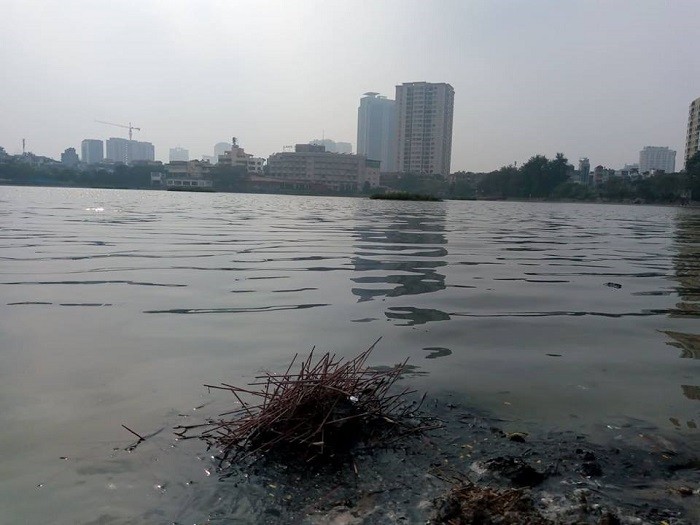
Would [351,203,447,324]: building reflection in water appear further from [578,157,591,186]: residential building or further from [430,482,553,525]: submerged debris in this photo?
[578,157,591,186]: residential building

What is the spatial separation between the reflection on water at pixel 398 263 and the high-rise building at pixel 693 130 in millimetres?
117271

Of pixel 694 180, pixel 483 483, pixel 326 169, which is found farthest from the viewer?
pixel 326 169

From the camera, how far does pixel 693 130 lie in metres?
115

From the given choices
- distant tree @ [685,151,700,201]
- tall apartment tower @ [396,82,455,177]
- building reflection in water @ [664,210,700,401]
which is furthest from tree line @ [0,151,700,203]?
building reflection in water @ [664,210,700,401]

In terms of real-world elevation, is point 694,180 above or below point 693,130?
below

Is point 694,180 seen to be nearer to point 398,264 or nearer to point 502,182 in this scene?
point 502,182

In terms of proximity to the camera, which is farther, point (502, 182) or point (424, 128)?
point (424, 128)

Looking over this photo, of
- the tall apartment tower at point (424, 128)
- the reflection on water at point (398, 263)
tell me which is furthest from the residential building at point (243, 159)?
the reflection on water at point (398, 263)

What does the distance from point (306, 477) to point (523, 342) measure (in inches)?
116

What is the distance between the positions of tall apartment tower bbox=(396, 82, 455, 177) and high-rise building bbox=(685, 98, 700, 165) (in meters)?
72.5

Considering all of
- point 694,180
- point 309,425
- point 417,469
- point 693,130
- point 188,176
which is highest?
point 693,130

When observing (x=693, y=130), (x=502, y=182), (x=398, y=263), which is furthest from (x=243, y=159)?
(x=398, y=263)

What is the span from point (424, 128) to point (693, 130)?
80.5m

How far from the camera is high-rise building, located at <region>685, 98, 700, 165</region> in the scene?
112m
